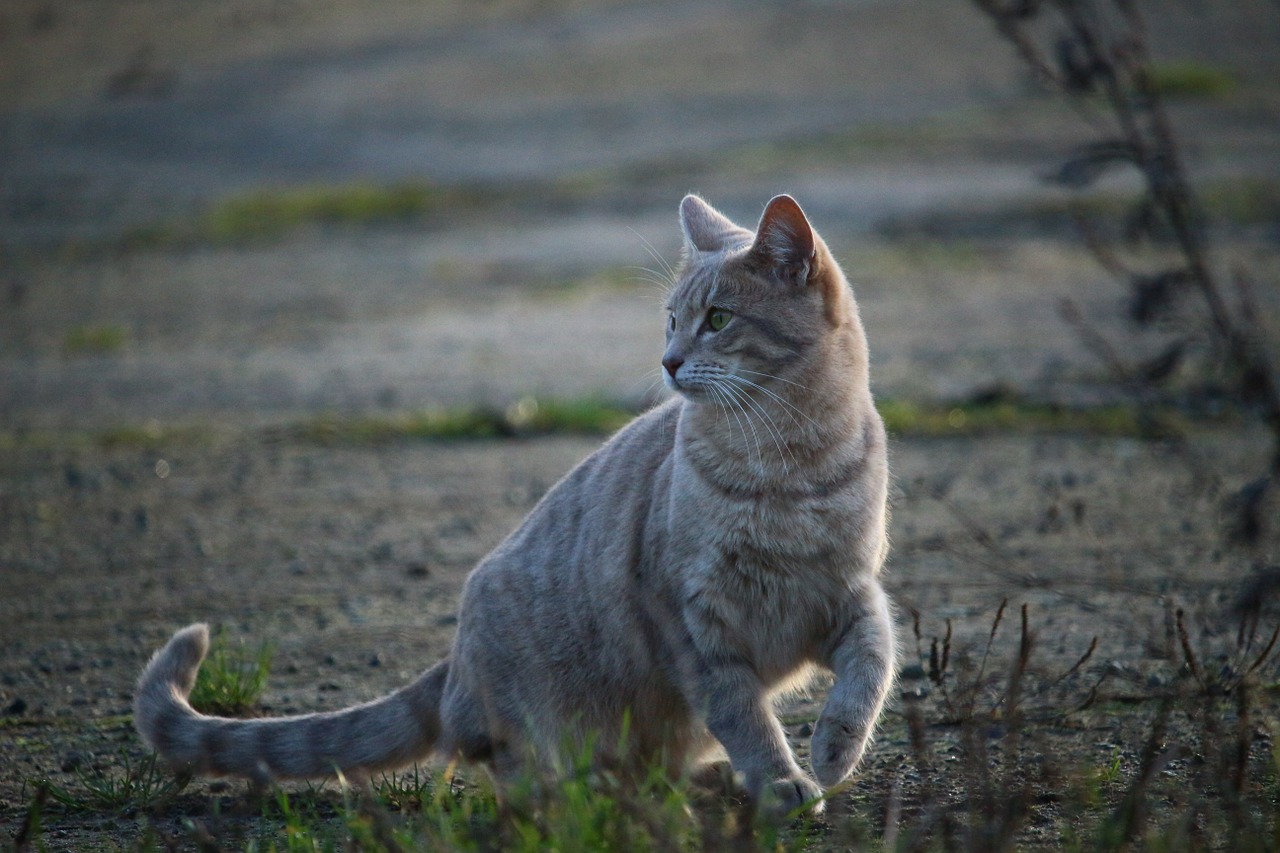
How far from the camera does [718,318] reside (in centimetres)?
368

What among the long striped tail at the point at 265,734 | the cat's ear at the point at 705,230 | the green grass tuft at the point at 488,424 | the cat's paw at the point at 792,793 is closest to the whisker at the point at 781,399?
the cat's ear at the point at 705,230

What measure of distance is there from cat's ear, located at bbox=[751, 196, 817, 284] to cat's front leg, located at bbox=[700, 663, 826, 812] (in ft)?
3.57

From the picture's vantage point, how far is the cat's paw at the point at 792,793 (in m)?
3.02

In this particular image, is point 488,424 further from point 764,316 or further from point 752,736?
point 752,736

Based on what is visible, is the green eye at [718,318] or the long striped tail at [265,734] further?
the green eye at [718,318]

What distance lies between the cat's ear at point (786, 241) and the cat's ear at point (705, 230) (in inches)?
13.3

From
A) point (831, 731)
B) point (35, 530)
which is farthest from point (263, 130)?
point (831, 731)

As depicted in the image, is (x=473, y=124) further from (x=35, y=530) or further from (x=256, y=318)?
(x=35, y=530)

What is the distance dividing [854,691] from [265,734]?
153 centimetres

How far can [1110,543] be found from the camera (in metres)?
5.45

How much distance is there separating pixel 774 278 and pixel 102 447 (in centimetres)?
528

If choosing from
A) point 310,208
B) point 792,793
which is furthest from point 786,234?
point 310,208

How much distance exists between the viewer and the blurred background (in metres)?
9.30

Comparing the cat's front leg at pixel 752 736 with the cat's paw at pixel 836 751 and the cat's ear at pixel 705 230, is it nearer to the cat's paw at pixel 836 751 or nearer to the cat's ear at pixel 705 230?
the cat's paw at pixel 836 751
